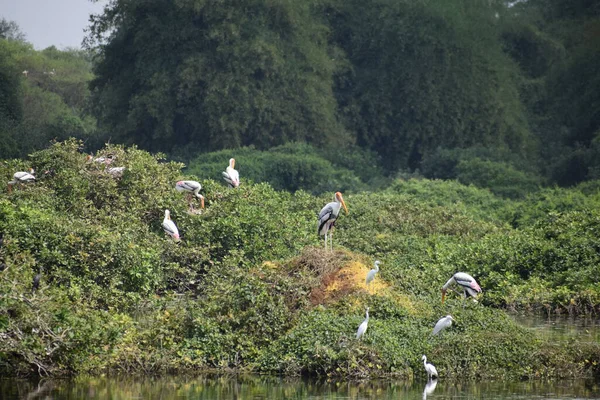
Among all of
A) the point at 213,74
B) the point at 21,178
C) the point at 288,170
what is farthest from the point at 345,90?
the point at 21,178

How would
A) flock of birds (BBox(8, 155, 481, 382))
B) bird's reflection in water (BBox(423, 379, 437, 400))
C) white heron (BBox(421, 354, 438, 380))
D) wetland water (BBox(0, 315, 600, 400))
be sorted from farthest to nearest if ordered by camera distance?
flock of birds (BBox(8, 155, 481, 382)) < white heron (BBox(421, 354, 438, 380)) < bird's reflection in water (BBox(423, 379, 437, 400)) < wetland water (BBox(0, 315, 600, 400))

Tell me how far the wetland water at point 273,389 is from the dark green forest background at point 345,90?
23.2 m

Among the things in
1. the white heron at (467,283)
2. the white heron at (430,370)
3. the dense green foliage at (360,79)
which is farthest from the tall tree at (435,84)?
the white heron at (430,370)

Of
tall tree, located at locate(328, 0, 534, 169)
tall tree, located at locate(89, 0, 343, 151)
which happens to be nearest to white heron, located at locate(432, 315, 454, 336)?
tall tree, located at locate(89, 0, 343, 151)

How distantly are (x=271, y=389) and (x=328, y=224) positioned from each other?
4081mm

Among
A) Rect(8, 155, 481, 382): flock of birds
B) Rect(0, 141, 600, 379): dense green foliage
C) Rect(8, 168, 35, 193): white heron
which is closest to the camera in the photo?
Rect(0, 141, 600, 379): dense green foliage

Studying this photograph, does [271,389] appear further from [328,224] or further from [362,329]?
[328,224]

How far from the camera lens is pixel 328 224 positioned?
628 inches

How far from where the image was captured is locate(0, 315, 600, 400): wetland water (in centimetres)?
1192

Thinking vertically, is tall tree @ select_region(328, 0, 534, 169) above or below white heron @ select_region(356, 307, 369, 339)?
above

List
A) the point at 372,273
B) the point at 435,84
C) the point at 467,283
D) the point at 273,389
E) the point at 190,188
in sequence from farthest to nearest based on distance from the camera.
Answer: the point at 435,84
the point at 190,188
the point at 467,283
the point at 372,273
the point at 273,389

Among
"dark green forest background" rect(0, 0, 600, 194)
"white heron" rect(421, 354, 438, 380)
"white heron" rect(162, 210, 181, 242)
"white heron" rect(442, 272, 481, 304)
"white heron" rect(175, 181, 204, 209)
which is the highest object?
"dark green forest background" rect(0, 0, 600, 194)

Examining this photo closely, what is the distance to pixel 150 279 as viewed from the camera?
15.7 metres

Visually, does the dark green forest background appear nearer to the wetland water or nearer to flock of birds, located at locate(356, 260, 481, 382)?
flock of birds, located at locate(356, 260, 481, 382)
